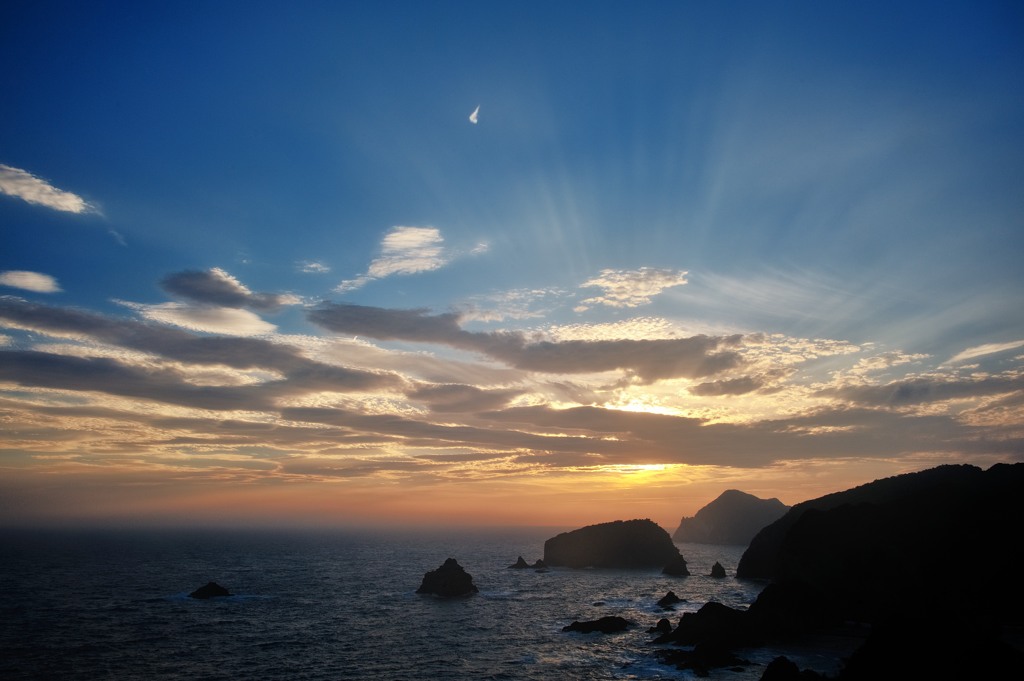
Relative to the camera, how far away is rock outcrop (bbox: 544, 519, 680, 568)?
16600 cm

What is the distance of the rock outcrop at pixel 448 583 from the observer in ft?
323

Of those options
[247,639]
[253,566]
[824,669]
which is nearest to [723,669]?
[824,669]

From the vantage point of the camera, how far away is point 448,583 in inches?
3903

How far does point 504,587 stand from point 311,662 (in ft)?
216

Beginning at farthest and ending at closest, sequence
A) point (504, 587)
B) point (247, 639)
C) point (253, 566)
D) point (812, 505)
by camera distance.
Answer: point (253, 566) → point (812, 505) → point (504, 587) → point (247, 639)

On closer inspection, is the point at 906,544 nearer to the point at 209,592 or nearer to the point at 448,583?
the point at 448,583

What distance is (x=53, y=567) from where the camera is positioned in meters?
→ 131

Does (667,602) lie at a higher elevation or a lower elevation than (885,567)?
lower

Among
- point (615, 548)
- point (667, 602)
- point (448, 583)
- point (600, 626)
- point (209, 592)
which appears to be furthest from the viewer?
point (615, 548)

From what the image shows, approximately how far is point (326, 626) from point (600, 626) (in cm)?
3608

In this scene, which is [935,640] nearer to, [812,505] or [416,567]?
[812,505]

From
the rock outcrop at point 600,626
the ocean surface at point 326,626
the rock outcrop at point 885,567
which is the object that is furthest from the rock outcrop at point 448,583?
the rock outcrop at point 885,567

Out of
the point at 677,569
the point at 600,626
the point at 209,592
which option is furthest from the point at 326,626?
the point at 677,569

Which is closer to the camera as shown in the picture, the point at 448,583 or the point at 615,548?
the point at 448,583
